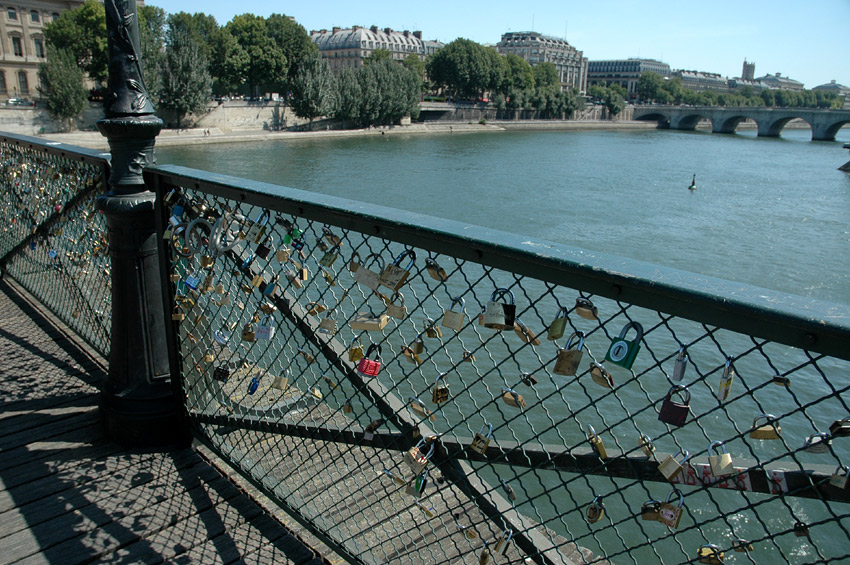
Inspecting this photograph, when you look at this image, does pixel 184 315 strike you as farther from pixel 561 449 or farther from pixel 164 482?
pixel 561 449

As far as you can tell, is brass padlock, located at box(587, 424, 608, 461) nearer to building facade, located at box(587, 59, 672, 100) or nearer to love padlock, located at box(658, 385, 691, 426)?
love padlock, located at box(658, 385, 691, 426)

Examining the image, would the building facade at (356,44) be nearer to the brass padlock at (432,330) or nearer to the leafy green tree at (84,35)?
the leafy green tree at (84,35)

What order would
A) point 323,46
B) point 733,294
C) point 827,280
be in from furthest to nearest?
point 323,46 → point 827,280 → point 733,294

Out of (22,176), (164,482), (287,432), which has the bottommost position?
(164,482)

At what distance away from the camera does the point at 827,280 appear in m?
15.7

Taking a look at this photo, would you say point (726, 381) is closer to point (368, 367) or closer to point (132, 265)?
point (368, 367)

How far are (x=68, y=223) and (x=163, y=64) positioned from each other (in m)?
46.3

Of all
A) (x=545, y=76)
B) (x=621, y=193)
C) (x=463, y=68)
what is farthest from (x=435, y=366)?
(x=545, y=76)

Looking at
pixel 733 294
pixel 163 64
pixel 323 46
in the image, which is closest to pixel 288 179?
pixel 163 64

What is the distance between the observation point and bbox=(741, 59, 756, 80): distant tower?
190 m

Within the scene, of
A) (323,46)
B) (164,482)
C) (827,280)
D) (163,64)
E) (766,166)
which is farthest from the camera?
(323,46)

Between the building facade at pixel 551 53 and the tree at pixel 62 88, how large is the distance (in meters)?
97.6

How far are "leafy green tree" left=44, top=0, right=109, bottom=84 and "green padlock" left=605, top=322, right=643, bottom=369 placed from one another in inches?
2052

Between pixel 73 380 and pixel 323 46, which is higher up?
pixel 323 46
